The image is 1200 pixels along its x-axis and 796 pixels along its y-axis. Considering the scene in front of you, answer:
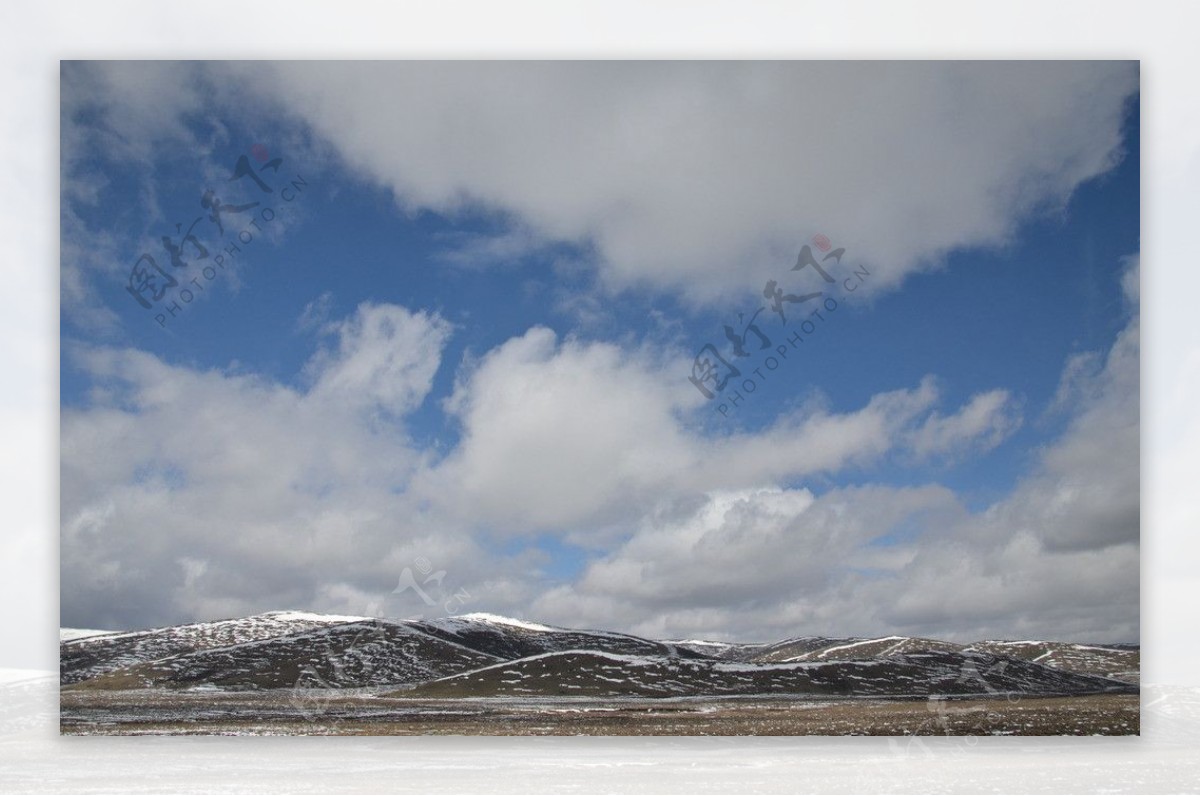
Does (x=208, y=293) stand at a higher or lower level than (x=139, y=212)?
lower

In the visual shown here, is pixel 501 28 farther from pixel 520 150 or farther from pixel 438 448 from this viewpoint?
pixel 438 448

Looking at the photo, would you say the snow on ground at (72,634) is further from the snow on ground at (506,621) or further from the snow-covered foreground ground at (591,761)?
the snow on ground at (506,621)

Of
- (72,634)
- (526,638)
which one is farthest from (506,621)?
(72,634)

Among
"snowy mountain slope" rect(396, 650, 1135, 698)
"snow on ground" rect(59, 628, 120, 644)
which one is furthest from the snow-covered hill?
"snow on ground" rect(59, 628, 120, 644)

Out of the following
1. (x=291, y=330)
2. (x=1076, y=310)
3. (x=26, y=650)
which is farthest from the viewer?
(x=291, y=330)

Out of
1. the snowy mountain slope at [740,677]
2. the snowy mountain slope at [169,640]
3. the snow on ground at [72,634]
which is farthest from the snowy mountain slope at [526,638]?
the snow on ground at [72,634]

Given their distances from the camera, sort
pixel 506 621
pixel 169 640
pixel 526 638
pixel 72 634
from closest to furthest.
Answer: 1. pixel 72 634
2. pixel 169 640
3. pixel 506 621
4. pixel 526 638

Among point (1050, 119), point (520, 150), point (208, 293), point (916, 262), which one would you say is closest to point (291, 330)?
point (208, 293)

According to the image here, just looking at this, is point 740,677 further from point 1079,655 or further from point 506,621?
point 1079,655

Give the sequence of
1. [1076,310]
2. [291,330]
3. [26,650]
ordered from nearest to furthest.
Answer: [26,650] < [1076,310] < [291,330]
